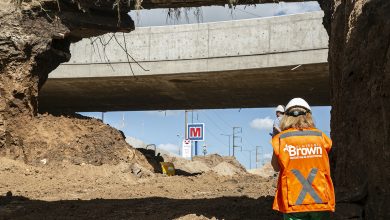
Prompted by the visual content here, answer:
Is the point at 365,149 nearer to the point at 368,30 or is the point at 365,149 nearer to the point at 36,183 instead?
the point at 368,30

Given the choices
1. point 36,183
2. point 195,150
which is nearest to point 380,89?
point 36,183

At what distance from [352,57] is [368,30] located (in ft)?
1.48

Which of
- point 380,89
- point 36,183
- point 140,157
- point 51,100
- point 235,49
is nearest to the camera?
point 380,89

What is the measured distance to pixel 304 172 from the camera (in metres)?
3.59

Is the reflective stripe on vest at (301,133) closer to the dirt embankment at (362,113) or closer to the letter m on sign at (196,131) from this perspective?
the dirt embankment at (362,113)

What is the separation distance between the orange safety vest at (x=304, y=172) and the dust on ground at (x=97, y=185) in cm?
212

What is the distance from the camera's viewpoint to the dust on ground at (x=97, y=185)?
633 cm

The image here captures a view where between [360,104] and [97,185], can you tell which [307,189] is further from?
[97,185]

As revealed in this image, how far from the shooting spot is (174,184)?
33.3ft

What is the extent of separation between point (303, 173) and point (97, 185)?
718cm

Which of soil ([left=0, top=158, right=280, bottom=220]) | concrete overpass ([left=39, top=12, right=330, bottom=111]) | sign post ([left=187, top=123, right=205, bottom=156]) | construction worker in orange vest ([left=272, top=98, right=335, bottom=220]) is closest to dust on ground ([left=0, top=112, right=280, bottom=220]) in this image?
soil ([left=0, top=158, right=280, bottom=220])

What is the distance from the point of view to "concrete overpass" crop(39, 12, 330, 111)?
1561 cm

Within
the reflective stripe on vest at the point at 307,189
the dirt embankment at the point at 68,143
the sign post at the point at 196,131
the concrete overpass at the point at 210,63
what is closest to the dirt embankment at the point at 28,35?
the dirt embankment at the point at 68,143

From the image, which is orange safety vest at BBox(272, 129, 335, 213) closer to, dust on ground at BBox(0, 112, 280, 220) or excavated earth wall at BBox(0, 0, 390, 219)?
excavated earth wall at BBox(0, 0, 390, 219)
